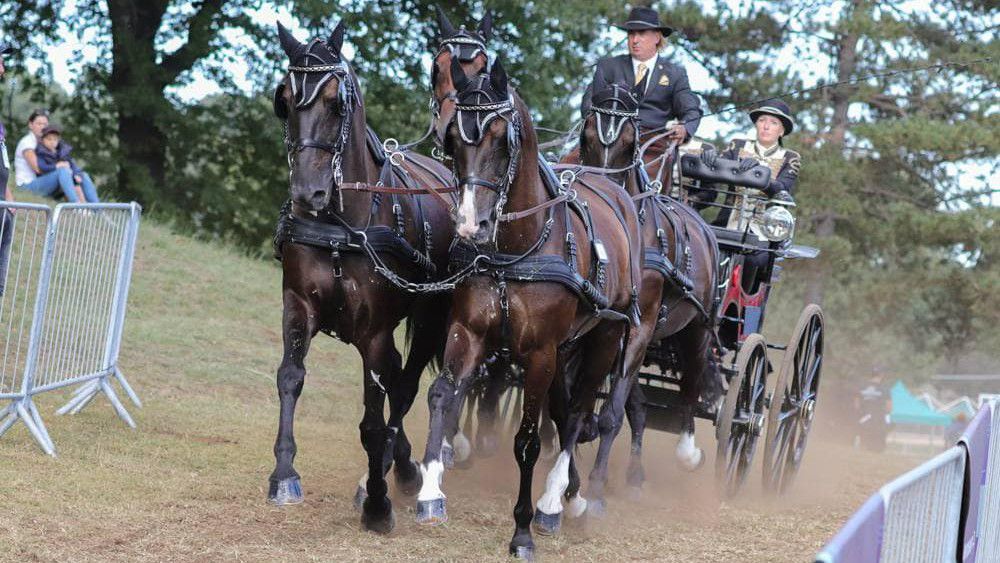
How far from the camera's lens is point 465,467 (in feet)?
27.3

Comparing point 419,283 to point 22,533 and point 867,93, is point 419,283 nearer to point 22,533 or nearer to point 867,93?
point 22,533

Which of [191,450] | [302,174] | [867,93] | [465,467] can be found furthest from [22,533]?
[867,93]

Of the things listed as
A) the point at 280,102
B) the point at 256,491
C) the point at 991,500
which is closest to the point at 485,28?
the point at 280,102

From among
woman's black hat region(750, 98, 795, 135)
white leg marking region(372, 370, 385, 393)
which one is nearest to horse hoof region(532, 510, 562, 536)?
white leg marking region(372, 370, 385, 393)

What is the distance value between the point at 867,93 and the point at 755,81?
6.44 ft

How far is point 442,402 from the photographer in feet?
17.6

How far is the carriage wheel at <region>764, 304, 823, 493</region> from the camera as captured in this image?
8.73 m

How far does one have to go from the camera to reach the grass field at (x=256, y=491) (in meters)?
5.66

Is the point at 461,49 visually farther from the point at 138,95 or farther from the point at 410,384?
the point at 138,95

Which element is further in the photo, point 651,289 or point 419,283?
point 651,289

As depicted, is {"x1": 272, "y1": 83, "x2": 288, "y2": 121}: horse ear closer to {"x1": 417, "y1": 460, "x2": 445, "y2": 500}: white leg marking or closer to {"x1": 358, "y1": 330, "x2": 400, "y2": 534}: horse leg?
{"x1": 358, "y1": 330, "x2": 400, "y2": 534}: horse leg

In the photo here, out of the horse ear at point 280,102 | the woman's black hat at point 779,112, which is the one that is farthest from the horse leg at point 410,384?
the woman's black hat at point 779,112

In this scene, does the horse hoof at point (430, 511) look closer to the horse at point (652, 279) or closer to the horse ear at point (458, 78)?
the horse ear at point (458, 78)

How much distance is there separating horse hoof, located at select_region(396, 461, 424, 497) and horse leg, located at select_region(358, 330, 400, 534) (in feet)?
2.87
